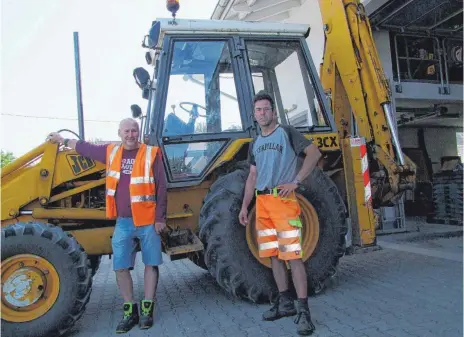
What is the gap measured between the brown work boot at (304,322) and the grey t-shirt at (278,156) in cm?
94

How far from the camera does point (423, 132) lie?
1259 centimetres

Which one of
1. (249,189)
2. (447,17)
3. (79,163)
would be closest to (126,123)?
(79,163)

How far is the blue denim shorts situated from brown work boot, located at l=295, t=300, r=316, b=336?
1.21 m

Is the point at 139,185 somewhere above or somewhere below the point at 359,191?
above

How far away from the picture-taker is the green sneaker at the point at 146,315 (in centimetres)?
341

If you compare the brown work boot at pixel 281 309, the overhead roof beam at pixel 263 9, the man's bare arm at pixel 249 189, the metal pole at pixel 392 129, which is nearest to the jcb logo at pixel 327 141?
the metal pole at pixel 392 129

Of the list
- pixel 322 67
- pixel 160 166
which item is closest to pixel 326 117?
pixel 322 67

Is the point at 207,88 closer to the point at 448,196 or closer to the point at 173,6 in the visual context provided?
the point at 173,6

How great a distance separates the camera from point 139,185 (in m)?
3.50

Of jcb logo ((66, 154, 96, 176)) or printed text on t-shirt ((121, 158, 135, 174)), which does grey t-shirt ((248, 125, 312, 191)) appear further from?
jcb logo ((66, 154, 96, 176))

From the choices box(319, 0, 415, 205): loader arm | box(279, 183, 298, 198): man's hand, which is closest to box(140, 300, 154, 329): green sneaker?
box(279, 183, 298, 198): man's hand

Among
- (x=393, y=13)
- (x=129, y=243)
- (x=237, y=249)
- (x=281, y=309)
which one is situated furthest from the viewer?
(x=393, y=13)

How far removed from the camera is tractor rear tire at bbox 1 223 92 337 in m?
3.22

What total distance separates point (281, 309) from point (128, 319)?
4.05 ft
